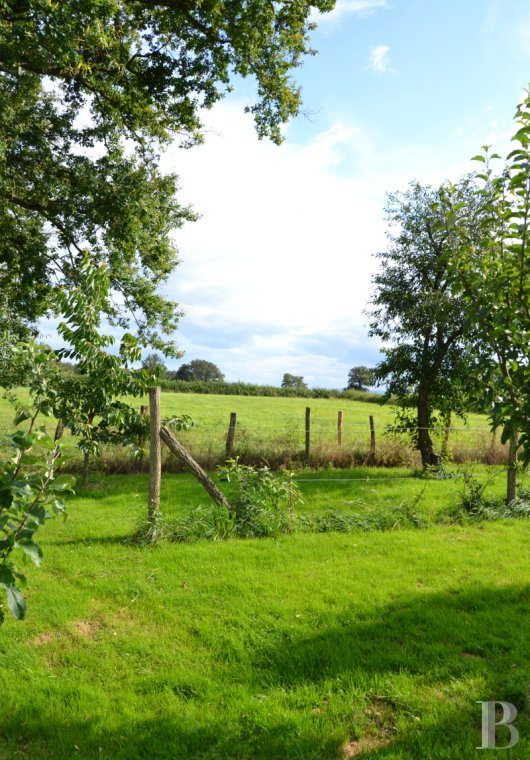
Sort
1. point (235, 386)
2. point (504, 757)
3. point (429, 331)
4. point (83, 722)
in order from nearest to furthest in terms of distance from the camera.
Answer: point (504, 757), point (83, 722), point (429, 331), point (235, 386)

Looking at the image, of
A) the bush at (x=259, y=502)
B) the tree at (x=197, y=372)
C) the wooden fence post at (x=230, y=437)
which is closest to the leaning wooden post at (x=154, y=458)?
the bush at (x=259, y=502)

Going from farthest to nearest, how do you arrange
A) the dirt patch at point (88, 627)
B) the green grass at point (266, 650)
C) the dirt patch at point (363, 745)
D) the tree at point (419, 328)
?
1. the tree at point (419, 328)
2. the dirt patch at point (88, 627)
3. the green grass at point (266, 650)
4. the dirt patch at point (363, 745)

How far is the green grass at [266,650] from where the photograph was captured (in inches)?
172

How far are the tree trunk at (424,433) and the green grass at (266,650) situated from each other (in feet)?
27.1

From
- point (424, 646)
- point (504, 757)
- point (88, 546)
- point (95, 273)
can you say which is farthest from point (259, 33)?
point (504, 757)

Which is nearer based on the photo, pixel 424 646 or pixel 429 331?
pixel 424 646

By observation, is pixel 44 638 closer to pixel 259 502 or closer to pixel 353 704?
pixel 353 704

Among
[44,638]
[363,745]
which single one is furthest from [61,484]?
[44,638]

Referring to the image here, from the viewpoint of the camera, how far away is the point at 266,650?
5746 millimetres

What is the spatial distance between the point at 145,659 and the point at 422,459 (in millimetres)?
14193

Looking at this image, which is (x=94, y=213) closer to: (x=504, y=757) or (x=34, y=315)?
(x=34, y=315)

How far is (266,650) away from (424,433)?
13.5 meters

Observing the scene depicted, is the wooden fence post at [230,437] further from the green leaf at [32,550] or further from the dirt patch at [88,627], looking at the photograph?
the green leaf at [32,550]

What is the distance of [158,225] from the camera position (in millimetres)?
15602
